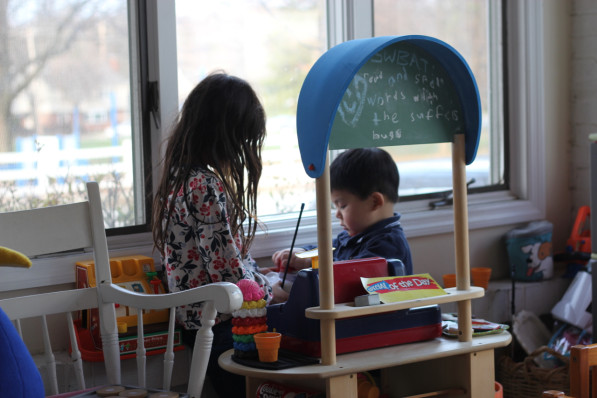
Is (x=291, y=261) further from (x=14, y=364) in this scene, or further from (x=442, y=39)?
(x=442, y=39)

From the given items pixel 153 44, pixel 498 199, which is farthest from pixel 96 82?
pixel 498 199

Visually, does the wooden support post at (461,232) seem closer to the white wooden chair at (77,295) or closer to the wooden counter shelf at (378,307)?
the wooden counter shelf at (378,307)

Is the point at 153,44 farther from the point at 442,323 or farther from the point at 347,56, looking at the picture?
the point at 442,323

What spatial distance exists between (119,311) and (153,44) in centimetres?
81

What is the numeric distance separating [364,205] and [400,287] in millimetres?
567

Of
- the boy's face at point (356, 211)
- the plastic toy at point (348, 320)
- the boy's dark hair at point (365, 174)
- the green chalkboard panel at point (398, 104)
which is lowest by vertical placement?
the plastic toy at point (348, 320)

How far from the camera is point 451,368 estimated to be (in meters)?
1.99

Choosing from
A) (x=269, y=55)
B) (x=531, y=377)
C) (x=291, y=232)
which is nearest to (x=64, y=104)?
(x=269, y=55)

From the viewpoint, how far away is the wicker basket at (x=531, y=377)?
2791 millimetres

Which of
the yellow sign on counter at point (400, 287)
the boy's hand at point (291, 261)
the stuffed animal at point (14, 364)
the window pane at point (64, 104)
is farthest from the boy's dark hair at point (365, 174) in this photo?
the stuffed animal at point (14, 364)

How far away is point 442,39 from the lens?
3.11 meters

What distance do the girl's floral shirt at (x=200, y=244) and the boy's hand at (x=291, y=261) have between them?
15 cm

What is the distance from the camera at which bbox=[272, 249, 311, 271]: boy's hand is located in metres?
2.37

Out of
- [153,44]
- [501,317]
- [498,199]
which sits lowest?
[501,317]
